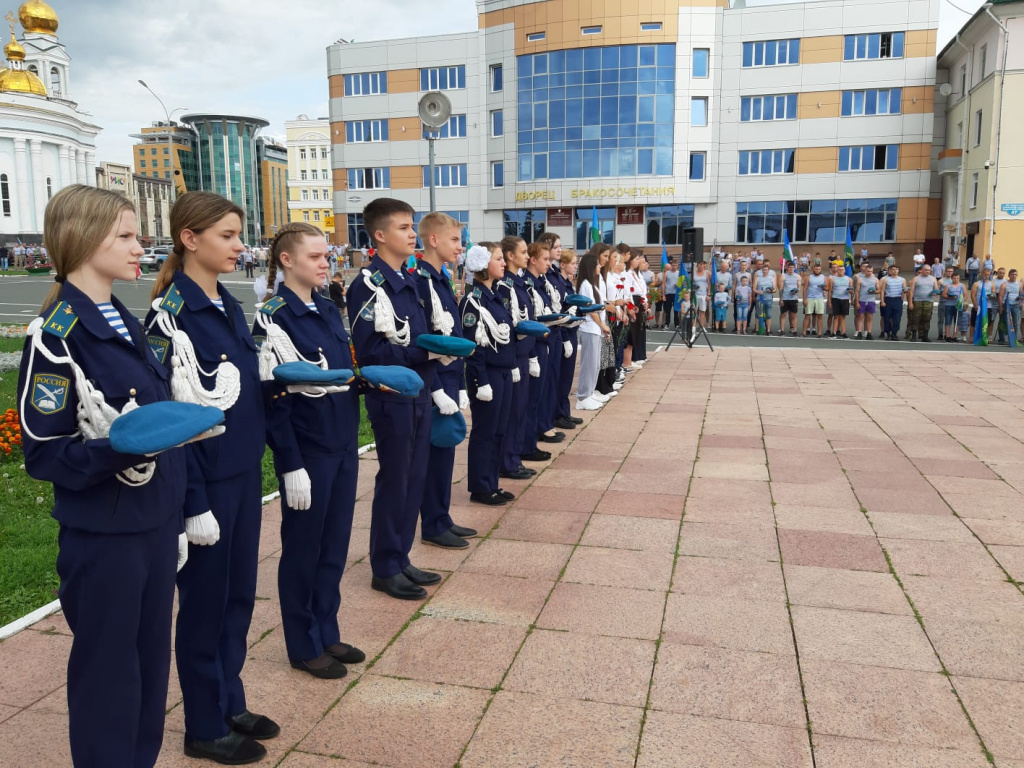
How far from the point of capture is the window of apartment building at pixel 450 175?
1884 inches

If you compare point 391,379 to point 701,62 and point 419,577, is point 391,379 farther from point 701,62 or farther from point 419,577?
point 701,62

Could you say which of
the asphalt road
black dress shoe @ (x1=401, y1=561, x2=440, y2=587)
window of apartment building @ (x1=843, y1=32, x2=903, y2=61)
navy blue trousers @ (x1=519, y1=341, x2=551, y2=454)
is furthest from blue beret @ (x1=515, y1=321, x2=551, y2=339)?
window of apartment building @ (x1=843, y1=32, x2=903, y2=61)

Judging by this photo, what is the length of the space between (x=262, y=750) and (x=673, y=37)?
44.2 meters

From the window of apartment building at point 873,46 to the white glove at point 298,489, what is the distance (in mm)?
43976

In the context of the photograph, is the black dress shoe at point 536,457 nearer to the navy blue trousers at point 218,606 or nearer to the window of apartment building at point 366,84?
the navy blue trousers at point 218,606

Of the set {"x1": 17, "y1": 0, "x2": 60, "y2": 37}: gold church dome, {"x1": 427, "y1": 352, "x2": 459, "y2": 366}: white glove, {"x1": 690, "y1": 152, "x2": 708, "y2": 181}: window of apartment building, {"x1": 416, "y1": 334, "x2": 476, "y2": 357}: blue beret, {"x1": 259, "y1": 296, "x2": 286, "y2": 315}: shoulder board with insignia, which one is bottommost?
{"x1": 427, "y1": 352, "x2": 459, "y2": 366}: white glove

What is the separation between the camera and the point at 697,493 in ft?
22.4

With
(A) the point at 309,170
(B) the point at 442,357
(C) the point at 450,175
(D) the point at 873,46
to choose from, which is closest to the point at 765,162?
(D) the point at 873,46

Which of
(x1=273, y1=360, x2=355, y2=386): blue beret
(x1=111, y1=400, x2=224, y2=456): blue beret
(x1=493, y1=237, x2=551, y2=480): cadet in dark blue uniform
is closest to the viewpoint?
(x1=111, y1=400, x2=224, y2=456): blue beret

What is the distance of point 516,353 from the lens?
6.96 meters

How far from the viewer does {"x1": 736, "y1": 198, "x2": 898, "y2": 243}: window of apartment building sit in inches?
1626

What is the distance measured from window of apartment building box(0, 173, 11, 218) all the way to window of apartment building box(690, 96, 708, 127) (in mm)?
57300

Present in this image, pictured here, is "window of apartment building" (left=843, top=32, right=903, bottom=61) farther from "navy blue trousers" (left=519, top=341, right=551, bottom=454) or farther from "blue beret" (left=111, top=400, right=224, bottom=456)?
"blue beret" (left=111, top=400, right=224, bottom=456)

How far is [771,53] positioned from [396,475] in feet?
142
